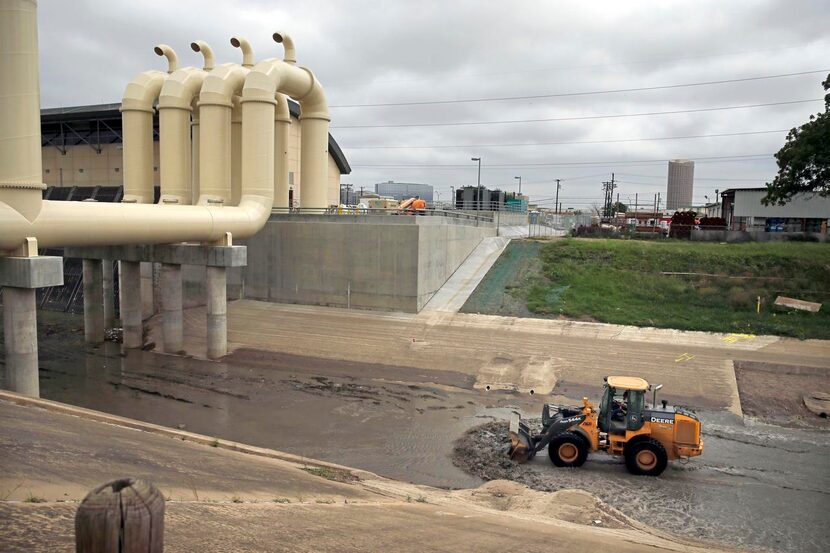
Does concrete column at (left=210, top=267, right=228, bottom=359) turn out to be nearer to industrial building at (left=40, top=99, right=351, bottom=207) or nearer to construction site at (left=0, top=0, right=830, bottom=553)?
construction site at (left=0, top=0, right=830, bottom=553)

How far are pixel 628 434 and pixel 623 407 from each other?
86cm

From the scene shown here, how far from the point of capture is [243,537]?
748 cm

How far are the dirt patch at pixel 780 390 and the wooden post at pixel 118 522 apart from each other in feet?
79.6

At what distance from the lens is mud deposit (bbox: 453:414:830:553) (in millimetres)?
14008

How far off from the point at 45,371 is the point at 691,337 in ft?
102

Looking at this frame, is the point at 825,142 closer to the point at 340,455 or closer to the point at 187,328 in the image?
the point at 340,455

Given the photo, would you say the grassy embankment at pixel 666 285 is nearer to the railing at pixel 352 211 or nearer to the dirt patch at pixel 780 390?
the dirt patch at pixel 780 390

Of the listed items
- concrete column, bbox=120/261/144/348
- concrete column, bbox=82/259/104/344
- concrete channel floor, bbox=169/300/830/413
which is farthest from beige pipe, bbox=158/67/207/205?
concrete channel floor, bbox=169/300/830/413

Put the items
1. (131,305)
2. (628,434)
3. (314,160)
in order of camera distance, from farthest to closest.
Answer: (314,160)
(131,305)
(628,434)

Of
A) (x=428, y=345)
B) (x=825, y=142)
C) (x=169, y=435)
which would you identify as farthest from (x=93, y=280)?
(x=825, y=142)

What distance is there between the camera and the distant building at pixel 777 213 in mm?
58969

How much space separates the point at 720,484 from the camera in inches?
654

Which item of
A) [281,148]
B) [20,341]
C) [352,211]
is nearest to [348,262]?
[352,211]

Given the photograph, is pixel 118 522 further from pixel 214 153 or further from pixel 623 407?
pixel 214 153
